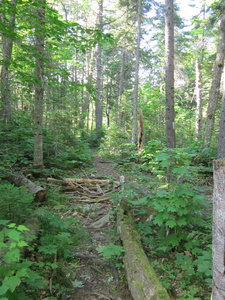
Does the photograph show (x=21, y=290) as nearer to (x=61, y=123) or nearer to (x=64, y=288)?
(x=64, y=288)

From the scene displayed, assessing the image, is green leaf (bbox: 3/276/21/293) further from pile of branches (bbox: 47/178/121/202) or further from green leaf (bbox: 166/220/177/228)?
pile of branches (bbox: 47/178/121/202)

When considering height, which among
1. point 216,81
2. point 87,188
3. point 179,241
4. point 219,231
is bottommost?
point 179,241

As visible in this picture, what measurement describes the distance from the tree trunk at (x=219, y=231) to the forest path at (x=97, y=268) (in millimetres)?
1943

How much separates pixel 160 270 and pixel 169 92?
599 cm

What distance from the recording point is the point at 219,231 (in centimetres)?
140

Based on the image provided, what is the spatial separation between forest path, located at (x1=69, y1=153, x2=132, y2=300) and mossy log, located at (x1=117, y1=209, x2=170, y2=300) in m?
0.21

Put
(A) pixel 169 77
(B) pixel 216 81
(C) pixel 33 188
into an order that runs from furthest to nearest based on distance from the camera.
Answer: (B) pixel 216 81 < (A) pixel 169 77 < (C) pixel 33 188

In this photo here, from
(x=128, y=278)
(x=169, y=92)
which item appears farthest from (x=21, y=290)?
(x=169, y=92)

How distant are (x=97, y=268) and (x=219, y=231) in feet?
9.27

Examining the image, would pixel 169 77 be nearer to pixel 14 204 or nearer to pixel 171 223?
pixel 171 223

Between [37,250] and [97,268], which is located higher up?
[37,250]

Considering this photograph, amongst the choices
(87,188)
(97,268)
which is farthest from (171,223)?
(87,188)

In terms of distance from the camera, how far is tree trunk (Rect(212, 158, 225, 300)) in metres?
1.36

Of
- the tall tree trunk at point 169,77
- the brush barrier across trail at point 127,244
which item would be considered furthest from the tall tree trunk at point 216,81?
the brush barrier across trail at point 127,244
